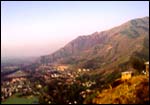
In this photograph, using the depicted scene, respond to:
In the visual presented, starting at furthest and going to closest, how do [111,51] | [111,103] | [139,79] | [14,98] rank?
[111,51]
[14,98]
[139,79]
[111,103]

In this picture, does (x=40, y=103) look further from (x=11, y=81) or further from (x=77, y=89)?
(x=11, y=81)

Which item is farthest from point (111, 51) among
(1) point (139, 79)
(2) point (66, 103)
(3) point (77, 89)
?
(1) point (139, 79)

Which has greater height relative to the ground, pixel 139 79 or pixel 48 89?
pixel 139 79

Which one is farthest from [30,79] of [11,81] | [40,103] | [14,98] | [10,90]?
[40,103]

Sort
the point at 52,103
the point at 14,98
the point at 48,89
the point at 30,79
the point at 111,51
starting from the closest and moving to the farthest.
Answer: the point at 52,103 < the point at 14,98 < the point at 48,89 < the point at 30,79 < the point at 111,51

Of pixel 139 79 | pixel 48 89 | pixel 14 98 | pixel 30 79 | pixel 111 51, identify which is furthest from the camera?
pixel 111 51

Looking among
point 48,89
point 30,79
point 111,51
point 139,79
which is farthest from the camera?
point 111,51

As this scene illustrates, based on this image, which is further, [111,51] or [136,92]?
[111,51]

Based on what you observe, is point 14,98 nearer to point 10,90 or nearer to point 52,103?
point 10,90

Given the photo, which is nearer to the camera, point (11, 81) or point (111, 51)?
point (11, 81)
